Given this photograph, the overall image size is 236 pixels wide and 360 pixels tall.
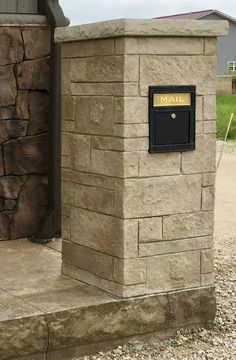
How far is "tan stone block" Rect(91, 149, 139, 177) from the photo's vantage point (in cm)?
482

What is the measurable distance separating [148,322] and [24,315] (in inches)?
32.1

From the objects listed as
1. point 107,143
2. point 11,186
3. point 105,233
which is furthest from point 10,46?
point 105,233

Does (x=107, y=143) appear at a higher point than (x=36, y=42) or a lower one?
lower

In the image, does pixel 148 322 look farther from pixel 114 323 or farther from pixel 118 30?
pixel 118 30

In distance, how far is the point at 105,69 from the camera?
492cm

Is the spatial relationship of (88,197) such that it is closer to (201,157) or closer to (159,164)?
(159,164)

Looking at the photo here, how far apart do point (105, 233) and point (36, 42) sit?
230 centimetres

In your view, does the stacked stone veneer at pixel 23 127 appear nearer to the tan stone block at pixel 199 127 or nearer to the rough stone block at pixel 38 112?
the rough stone block at pixel 38 112

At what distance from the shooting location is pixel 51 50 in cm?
672

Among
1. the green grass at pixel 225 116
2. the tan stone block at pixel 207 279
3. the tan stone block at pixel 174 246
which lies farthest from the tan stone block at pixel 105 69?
the green grass at pixel 225 116

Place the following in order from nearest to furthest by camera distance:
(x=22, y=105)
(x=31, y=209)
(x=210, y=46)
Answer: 1. (x=210, y=46)
2. (x=22, y=105)
3. (x=31, y=209)

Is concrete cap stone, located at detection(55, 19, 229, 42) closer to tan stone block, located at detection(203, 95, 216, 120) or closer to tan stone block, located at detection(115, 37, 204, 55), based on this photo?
tan stone block, located at detection(115, 37, 204, 55)

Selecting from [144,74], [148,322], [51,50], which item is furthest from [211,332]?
[51,50]

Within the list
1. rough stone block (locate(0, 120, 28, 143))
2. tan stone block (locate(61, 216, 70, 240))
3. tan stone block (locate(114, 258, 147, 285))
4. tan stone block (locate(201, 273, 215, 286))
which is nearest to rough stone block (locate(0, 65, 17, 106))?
rough stone block (locate(0, 120, 28, 143))
